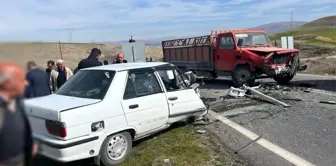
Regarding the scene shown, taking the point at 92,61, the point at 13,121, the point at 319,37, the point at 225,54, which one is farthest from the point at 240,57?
the point at 319,37

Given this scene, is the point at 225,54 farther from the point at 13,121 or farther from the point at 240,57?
the point at 13,121

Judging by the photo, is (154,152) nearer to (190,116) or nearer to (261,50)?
(190,116)

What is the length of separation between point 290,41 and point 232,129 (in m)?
19.9

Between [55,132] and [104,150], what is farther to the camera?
[104,150]

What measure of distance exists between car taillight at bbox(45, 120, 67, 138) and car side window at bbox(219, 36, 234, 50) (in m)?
10.3

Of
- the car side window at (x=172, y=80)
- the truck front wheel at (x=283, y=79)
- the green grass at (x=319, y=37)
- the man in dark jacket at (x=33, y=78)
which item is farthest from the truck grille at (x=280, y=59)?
the green grass at (x=319, y=37)

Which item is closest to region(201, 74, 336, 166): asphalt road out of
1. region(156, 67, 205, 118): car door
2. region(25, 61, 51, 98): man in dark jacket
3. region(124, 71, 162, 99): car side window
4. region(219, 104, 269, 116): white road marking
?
region(219, 104, 269, 116): white road marking

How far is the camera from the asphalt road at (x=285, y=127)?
17.4 feet

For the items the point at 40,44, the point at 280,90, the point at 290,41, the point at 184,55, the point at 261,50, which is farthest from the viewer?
the point at 290,41

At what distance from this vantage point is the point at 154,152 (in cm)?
563

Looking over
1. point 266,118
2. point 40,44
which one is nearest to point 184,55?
point 266,118

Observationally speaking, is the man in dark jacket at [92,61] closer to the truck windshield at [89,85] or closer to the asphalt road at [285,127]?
the truck windshield at [89,85]

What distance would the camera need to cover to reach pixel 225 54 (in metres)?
14.1

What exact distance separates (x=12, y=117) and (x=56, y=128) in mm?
3471
